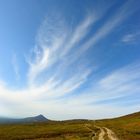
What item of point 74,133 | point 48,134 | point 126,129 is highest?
point 126,129

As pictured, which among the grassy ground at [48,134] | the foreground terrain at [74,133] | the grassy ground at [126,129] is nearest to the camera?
the grassy ground at [126,129]

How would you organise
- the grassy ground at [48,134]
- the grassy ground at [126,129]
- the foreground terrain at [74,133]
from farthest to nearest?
1. the grassy ground at [48,134]
2. the foreground terrain at [74,133]
3. the grassy ground at [126,129]

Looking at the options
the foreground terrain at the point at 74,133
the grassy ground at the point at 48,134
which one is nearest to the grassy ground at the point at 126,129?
the foreground terrain at the point at 74,133

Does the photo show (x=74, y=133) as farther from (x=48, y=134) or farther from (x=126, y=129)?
(x=126, y=129)

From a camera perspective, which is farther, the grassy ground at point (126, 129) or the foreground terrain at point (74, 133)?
the foreground terrain at point (74, 133)

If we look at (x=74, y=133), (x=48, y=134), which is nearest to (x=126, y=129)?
(x=74, y=133)

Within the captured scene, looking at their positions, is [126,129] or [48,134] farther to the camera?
[126,129]

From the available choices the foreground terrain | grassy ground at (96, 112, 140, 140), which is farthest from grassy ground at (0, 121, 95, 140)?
grassy ground at (96, 112, 140, 140)

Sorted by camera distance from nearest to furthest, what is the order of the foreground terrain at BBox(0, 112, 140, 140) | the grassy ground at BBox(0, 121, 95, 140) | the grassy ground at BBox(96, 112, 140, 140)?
the grassy ground at BBox(96, 112, 140, 140) → the foreground terrain at BBox(0, 112, 140, 140) → the grassy ground at BBox(0, 121, 95, 140)

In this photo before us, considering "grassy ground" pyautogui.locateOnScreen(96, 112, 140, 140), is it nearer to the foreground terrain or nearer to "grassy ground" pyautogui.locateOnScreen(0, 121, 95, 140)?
the foreground terrain

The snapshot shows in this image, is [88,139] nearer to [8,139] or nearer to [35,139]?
[35,139]

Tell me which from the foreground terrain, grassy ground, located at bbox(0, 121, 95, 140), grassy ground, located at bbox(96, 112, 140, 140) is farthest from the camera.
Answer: grassy ground, located at bbox(0, 121, 95, 140)

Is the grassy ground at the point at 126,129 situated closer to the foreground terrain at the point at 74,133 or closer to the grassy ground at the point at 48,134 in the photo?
the foreground terrain at the point at 74,133

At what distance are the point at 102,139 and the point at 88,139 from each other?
164 inches
